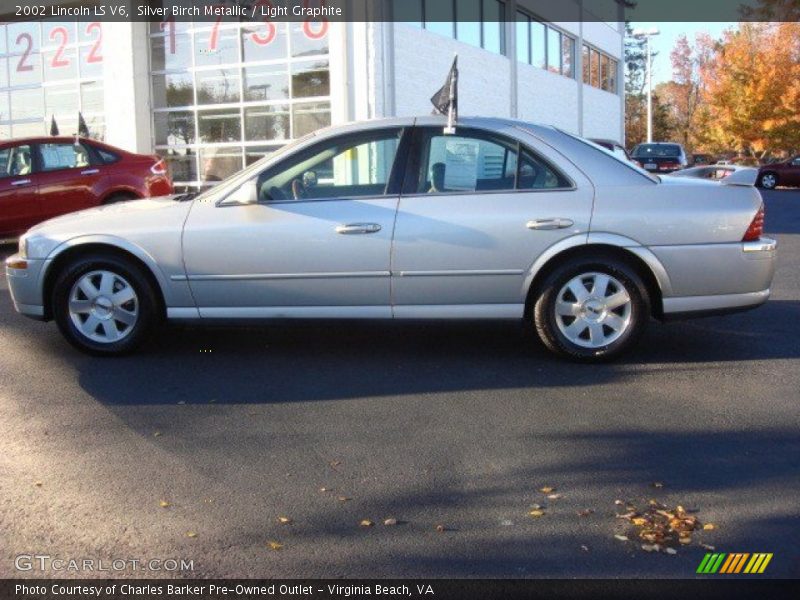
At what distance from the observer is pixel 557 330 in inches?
240

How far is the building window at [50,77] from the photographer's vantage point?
1952 cm

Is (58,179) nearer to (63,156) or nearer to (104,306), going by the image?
(63,156)

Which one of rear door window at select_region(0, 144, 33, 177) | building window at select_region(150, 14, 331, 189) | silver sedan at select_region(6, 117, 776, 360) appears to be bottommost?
silver sedan at select_region(6, 117, 776, 360)

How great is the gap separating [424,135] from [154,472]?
2972mm

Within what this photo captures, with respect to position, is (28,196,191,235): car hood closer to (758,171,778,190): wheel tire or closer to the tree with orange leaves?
(758,171,778,190): wheel tire

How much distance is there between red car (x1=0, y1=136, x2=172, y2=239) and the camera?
12062 millimetres

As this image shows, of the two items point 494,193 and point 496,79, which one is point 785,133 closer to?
point 496,79

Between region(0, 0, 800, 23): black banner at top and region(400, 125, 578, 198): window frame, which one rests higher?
region(0, 0, 800, 23): black banner at top

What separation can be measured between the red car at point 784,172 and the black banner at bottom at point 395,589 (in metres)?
32.5

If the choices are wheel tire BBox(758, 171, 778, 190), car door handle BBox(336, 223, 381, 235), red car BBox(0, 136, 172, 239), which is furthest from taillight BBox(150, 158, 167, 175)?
wheel tire BBox(758, 171, 778, 190)

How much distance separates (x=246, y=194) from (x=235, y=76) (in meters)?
12.4

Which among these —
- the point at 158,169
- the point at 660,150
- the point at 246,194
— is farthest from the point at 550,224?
the point at 660,150

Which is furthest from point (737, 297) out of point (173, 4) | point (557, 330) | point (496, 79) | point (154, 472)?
point (496, 79)

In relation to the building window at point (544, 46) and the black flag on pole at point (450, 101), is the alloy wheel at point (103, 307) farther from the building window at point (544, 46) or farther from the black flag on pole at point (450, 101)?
the building window at point (544, 46)
